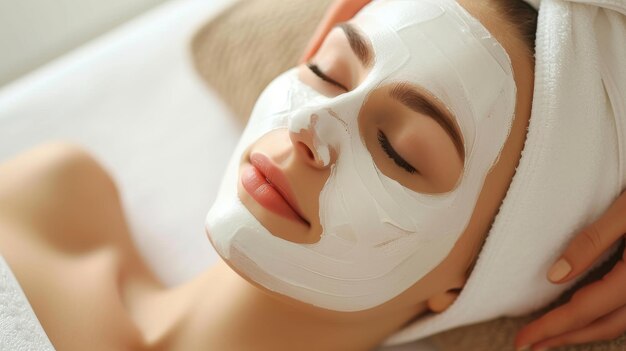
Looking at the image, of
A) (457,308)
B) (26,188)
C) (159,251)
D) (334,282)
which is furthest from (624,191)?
(26,188)

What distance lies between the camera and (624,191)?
92 cm

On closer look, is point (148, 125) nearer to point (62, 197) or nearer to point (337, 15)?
point (62, 197)

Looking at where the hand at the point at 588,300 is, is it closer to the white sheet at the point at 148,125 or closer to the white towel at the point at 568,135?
the white towel at the point at 568,135

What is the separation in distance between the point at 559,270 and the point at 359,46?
0.40 m

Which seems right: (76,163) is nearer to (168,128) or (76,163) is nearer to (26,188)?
(26,188)

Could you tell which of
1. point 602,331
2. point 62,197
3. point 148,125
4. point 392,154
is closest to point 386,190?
point 392,154

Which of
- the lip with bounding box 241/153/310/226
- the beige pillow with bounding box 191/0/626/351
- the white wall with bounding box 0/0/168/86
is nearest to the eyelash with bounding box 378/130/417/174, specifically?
the lip with bounding box 241/153/310/226

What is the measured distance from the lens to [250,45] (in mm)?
1323

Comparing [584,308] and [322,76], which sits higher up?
[322,76]

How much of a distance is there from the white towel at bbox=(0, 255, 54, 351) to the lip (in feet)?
1.02

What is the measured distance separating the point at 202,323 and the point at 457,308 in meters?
0.35

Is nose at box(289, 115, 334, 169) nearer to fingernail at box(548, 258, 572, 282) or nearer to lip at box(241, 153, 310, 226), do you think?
lip at box(241, 153, 310, 226)

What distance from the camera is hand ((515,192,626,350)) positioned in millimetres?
910

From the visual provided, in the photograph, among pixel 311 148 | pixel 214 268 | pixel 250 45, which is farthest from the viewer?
pixel 250 45
